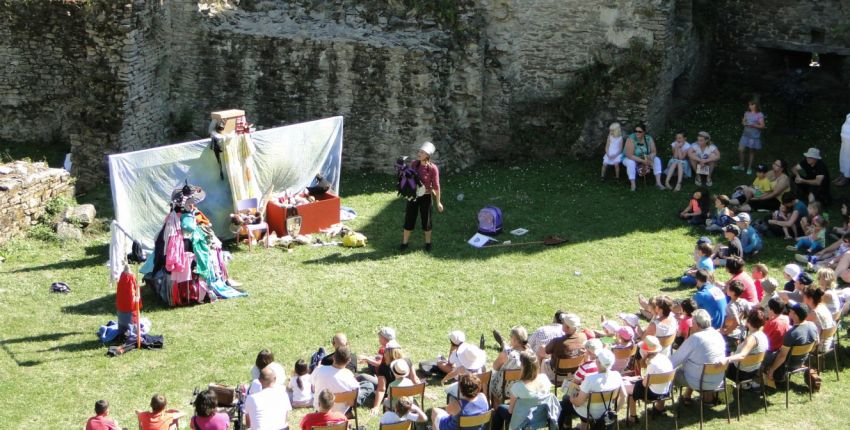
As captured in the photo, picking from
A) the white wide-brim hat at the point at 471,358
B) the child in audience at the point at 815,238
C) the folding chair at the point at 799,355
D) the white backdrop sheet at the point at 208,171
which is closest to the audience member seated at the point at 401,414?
the white wide-brim hat at the point at 471,358

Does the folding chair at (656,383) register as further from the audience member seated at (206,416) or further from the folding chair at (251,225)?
the folding chair at (251,225)

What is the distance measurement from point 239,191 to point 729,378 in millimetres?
7895

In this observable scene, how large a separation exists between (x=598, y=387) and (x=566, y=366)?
→ 98cm

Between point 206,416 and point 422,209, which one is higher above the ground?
point 422,209

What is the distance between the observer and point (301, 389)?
11.4m

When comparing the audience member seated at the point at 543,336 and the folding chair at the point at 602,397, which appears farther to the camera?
the audience member seated at the point at 543,336

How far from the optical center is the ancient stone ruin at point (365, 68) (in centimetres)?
1894

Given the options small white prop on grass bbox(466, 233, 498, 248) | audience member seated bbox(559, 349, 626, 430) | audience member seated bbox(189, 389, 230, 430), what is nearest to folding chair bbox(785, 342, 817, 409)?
audience member seated bbox(559, 349, 626, 430)

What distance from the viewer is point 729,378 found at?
11633mm

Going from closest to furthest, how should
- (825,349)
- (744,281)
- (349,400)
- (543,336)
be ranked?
1. (349,400)
2. (543,336)
3. (825,349)
4. (744,281)

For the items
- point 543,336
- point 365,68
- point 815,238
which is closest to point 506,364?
point 543,336

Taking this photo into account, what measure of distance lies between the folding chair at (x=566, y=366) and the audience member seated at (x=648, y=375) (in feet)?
1.70

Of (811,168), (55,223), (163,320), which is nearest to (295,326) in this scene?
(163,320)

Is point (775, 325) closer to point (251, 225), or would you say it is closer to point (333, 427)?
point (333, 427)
